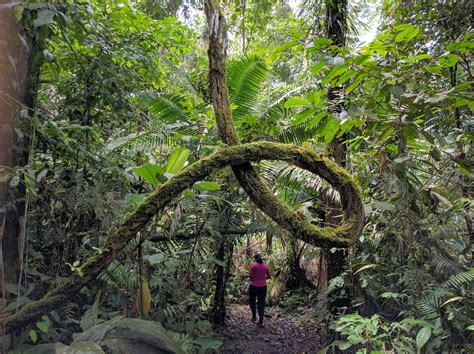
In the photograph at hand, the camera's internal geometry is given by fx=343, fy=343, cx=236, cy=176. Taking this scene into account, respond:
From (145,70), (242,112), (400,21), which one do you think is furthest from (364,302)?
(145,70)

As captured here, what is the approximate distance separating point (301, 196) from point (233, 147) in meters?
3.41

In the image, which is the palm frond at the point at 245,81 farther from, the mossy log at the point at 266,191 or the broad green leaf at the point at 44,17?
the broad green leaf at the point at 44,17

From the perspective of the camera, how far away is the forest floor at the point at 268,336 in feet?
16.5

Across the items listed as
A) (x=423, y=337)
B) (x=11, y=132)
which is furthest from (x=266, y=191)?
(x=423, y=337)

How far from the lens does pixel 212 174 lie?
96.0 inches

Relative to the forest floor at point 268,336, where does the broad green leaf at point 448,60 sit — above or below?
above

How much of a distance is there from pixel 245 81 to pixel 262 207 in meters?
3.38

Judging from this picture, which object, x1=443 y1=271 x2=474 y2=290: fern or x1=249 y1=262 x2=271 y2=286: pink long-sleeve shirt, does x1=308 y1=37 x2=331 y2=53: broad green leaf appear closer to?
x1=443 y1=271 x2=474 y2=290: fern

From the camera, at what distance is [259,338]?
559 cm

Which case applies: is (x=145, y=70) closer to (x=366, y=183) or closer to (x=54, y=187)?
(x=54, y=187)

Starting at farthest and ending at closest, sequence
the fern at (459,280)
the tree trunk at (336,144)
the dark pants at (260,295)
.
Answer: the dark pants at (260,295)
the tree trunk at (336,144)
the fern at (459,280)

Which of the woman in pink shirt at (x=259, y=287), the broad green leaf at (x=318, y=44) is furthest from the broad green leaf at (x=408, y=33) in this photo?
the woman in pink shirt at (x=259, y=287)

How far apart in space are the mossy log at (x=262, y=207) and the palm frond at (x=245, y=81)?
3.09 m

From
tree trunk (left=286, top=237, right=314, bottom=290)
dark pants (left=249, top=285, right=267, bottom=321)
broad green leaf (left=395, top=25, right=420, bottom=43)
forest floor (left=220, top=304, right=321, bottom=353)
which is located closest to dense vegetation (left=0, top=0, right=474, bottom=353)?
broad green leaf (left=395, top=25, right=420, bottom=43)
